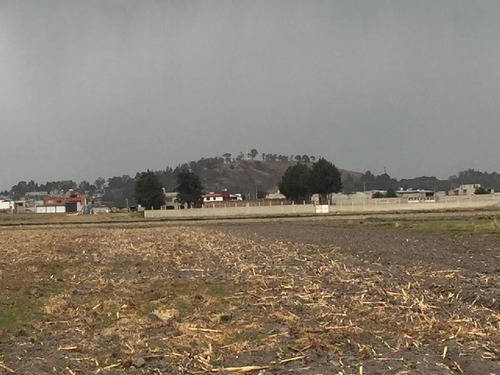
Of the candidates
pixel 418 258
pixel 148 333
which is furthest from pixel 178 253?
pixel 148 333

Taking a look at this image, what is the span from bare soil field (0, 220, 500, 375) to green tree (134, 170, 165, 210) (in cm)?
10333

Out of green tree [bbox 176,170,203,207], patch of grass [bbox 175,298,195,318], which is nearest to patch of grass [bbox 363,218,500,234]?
patch of grass [bbox 175,298,195,318]

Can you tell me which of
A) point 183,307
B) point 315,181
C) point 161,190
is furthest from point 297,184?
point 183,307

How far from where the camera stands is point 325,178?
433 feet

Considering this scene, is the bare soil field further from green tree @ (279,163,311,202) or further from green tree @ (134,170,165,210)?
green tree @ (279,163,311,202)

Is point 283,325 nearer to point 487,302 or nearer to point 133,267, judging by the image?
point 487,302

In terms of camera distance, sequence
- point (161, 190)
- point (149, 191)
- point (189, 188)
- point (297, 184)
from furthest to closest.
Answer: point (297, 184), point (161, 190), point (189, 188), point (149, 191)

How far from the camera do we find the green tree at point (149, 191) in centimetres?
12475

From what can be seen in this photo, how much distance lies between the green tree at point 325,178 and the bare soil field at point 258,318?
11034cm

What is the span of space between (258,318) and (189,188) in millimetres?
114912

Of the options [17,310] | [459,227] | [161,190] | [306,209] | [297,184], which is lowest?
[17,310]

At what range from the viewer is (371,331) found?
9.65 meters

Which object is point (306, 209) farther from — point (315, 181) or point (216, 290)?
point (216, 290)

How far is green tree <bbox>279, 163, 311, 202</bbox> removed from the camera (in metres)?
142
